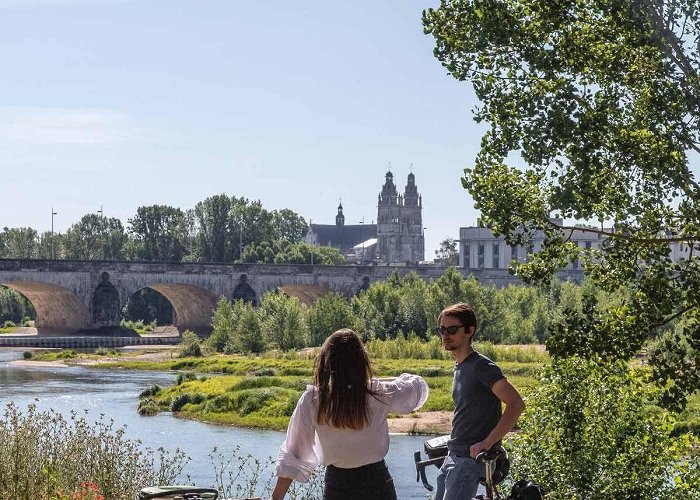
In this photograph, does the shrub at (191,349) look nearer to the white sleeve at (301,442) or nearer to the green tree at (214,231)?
the green tree at (214,231)

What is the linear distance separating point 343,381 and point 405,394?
0.38 meters

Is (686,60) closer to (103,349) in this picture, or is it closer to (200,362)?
(200,362)

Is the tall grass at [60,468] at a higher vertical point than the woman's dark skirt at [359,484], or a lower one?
lower

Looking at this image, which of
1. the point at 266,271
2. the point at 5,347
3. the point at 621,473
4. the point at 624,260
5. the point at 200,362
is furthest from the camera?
the point at 266,271

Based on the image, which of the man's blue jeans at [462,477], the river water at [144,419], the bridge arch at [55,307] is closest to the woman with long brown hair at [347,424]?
the man's blue jeans at [462,477]

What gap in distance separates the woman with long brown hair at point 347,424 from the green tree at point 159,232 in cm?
13191

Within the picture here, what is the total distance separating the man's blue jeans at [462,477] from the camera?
7547 mm

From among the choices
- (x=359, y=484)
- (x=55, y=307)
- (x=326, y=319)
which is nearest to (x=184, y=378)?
(x=326, y=319)

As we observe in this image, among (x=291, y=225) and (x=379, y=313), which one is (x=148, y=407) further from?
(x=291, y=225)

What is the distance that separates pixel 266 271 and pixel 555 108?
90.8m

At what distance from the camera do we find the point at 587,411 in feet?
48.9

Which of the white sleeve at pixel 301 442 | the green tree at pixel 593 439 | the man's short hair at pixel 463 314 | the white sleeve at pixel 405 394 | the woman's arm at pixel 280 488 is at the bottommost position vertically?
the green tree at pixel 593 439

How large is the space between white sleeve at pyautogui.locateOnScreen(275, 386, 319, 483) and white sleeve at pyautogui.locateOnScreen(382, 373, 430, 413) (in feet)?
1.39

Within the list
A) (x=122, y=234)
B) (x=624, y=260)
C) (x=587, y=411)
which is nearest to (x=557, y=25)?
(x=624, y=260)
